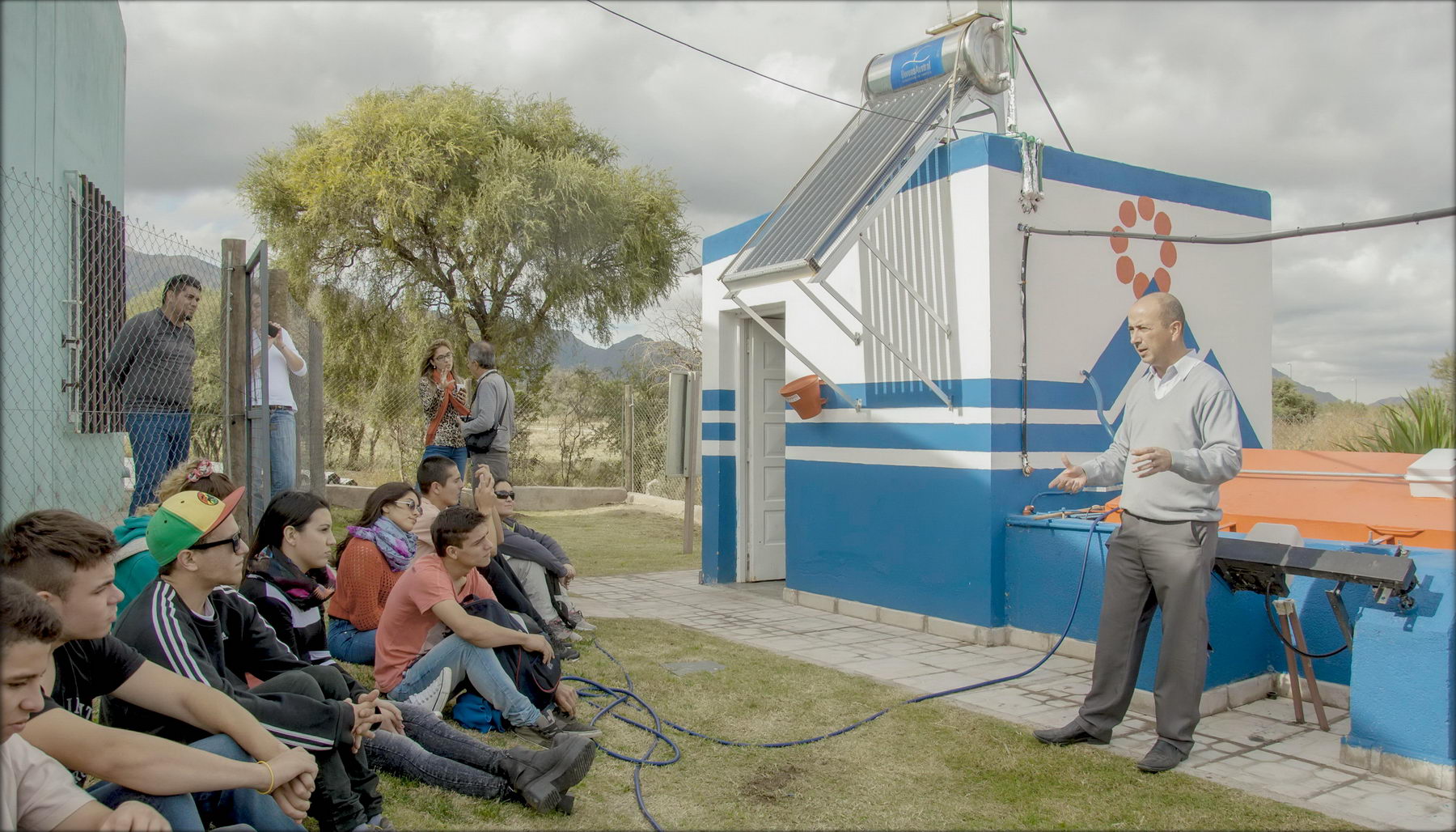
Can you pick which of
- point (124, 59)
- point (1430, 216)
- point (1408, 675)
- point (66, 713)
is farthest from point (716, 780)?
point (124, 59)

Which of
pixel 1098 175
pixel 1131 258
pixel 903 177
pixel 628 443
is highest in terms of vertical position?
pixel 1098 175

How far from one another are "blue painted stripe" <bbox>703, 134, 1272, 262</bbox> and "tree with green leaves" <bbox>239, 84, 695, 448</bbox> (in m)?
10.9

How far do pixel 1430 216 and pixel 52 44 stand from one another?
273 inches

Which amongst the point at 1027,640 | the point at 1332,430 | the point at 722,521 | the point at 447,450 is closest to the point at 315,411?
the point at 447,450

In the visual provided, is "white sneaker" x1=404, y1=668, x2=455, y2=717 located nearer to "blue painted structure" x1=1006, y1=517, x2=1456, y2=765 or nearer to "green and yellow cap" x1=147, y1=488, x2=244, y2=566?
"green and yellow cap" x1=147, y1=488, x2=244, y2=566

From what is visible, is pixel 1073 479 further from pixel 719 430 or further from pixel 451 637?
pixel 719 430

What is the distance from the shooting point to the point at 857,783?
3.84m

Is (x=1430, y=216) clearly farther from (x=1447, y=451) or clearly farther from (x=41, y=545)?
(x=41, y=545)

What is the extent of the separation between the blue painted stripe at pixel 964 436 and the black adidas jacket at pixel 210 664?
171 inches

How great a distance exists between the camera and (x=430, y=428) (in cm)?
757

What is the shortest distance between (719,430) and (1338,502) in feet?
16.2

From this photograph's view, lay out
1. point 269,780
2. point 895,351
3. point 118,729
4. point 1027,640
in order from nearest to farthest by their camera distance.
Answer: point 118,729
point 269,780
point 1027,640
point 895,351

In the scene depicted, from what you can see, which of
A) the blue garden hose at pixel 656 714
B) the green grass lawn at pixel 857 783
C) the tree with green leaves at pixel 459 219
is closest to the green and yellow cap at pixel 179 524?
the green grass lawn at pixel 857 783

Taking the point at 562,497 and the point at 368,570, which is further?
the point at 562,497
